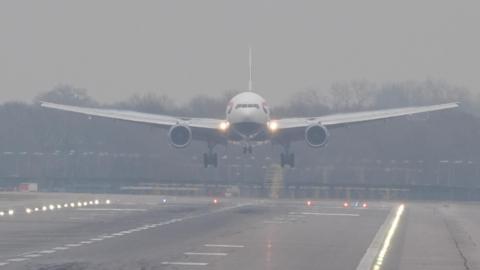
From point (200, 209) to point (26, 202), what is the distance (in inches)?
426

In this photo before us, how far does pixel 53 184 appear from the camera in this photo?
290 feet

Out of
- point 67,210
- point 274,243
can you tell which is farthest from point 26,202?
point 274,243

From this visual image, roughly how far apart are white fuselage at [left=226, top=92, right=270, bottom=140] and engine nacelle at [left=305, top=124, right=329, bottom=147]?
282cm

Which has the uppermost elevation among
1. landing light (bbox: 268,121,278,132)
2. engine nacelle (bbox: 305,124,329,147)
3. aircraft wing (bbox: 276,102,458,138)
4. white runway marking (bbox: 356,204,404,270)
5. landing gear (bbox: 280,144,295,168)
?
aircraft wing (bbox: 276,102,458,138)

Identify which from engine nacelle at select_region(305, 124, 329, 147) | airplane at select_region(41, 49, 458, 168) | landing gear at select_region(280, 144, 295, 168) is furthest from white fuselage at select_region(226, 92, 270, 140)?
landing gear at select_region(280, 144, 295, 168)

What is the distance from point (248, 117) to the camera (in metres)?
62.4

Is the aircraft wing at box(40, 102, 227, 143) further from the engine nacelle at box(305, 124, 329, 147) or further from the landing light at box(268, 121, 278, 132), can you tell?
the engine nacelle at box(305, 124, 329, 147)

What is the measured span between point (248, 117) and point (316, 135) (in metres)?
5.19

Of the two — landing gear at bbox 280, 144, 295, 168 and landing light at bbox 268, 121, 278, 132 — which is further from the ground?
landing light at bbox 268, 121, 278, 132

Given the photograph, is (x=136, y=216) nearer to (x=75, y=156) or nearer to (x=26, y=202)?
(x=26, y=202)

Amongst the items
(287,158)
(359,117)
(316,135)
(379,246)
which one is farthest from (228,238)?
(359,117)

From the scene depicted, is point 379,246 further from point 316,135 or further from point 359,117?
point 359,117

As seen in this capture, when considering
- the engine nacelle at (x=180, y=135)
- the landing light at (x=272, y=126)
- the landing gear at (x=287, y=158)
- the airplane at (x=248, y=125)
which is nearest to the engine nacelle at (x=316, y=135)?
the airplane at (x=248, y=125)

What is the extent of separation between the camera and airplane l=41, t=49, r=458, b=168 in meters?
63.2
